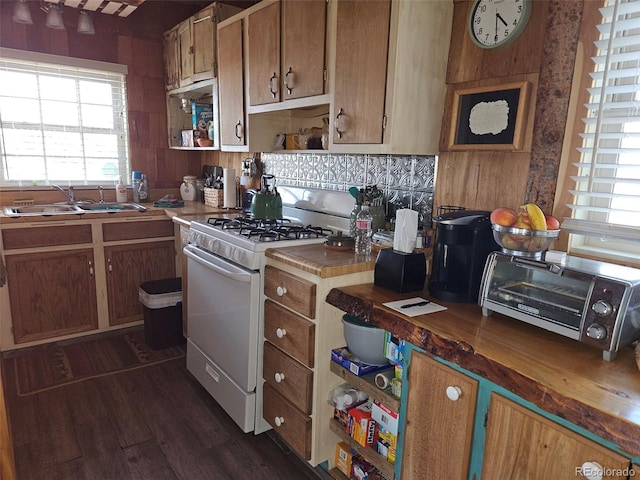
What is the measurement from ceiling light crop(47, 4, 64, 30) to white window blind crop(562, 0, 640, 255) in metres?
3.16

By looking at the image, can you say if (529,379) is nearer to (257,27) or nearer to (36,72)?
(257,27)

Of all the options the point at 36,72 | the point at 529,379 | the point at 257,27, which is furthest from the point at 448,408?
the point at 36,72

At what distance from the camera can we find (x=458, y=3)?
1683 mm

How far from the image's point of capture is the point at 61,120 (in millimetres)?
3234

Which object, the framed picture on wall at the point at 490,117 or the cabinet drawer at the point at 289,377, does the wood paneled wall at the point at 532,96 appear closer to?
the framed picture on wall at the point at 490,117

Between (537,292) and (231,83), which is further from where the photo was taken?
(231,83)

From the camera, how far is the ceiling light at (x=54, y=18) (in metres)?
2.80

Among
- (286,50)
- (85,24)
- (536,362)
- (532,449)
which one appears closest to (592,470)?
(532,449)

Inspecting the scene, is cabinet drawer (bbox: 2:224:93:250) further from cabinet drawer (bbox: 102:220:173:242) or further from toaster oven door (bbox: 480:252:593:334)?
toaster oven door (bbox: 480:252:593:334)

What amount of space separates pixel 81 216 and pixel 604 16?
2936 mm

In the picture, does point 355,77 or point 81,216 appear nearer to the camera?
point 355,77

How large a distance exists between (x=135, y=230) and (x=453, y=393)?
2557mm

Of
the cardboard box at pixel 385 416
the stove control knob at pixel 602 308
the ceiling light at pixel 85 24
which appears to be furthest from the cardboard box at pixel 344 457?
the ceiling light at pixel 85 24

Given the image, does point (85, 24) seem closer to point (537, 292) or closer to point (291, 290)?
point (291, 290)
